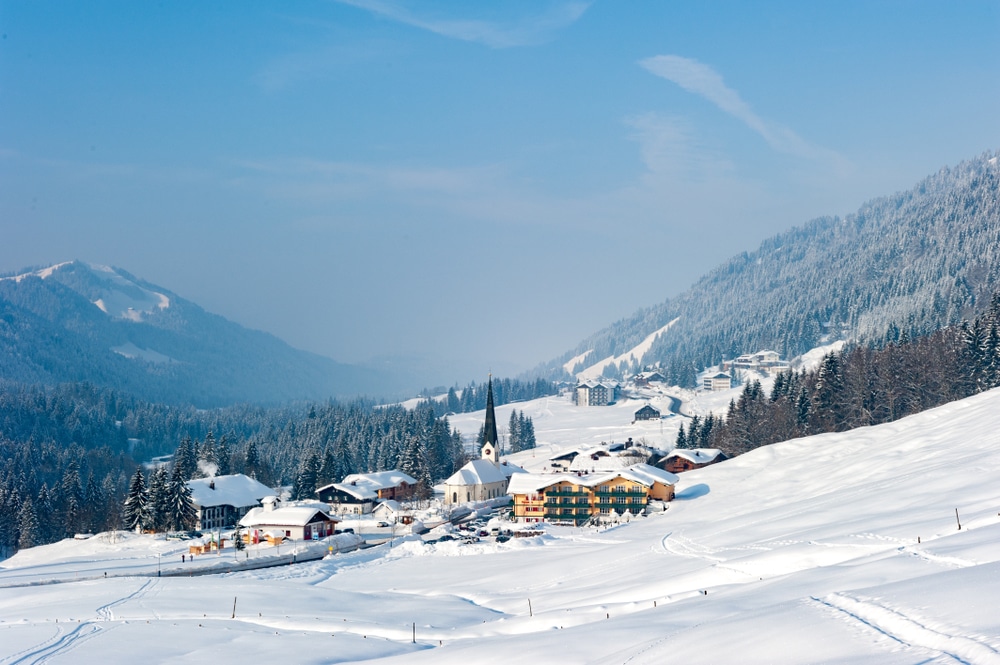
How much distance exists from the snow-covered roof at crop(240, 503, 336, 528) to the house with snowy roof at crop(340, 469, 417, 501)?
59.2 feet

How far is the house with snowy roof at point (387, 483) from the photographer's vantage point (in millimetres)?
90938

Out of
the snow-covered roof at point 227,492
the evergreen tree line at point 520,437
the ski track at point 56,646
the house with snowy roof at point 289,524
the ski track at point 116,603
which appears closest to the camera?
the ski track at point 56,646

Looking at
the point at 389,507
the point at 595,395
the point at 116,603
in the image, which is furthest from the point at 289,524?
the point at 595,395

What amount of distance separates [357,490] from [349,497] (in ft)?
3.29

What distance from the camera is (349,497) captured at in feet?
292

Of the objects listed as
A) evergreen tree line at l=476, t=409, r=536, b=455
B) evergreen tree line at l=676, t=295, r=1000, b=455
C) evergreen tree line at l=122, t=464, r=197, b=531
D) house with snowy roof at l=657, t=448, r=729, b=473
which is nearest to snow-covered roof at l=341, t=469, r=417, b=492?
evergreen tree line at l=122, t=464, r=197, b=531

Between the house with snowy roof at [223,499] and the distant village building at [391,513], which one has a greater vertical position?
the house with snowy roof at [223,499]

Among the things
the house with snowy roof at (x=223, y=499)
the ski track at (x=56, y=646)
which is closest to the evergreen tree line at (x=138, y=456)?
the house with snowy roof at (x=223, y=499)

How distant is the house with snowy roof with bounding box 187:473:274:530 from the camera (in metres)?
80.6

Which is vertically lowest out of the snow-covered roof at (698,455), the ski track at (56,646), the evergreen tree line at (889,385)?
the ski track at (56,646)

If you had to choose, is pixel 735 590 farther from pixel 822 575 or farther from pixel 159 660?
pixel 159 660

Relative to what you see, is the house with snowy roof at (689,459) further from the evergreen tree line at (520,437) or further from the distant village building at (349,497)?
the evergreen tree line at (520,437)

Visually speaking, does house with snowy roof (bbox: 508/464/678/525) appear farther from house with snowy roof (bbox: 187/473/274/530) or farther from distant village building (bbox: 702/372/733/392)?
distant village building (bbox: 702/372/733/392)

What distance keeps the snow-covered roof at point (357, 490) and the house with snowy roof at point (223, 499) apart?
655 cm
